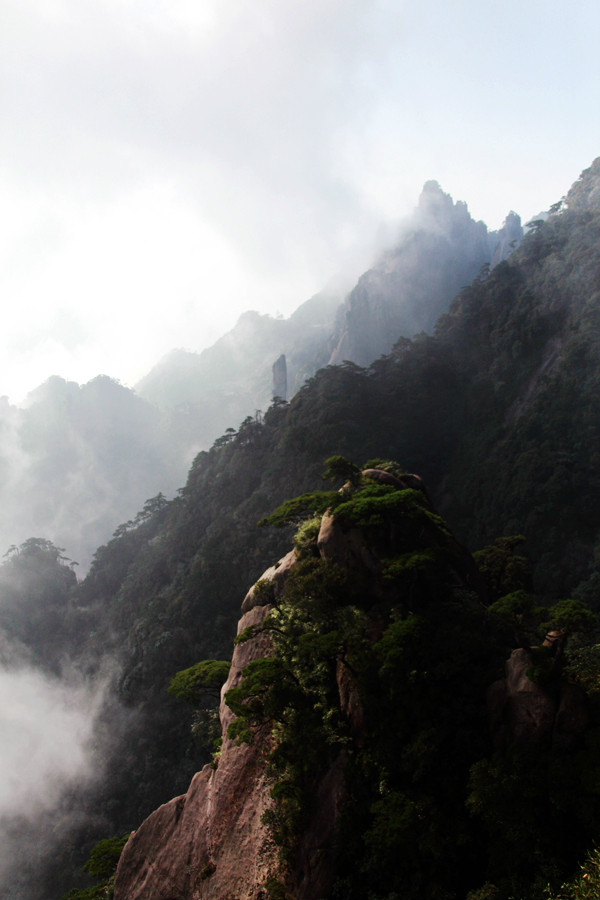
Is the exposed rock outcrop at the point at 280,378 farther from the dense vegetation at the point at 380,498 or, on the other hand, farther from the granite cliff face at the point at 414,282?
the dense vegetation at the point at 380,498

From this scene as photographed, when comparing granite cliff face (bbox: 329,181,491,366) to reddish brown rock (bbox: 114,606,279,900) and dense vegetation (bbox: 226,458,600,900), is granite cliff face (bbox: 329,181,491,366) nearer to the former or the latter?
dense vegetation (bbox: 226,458,600,900)

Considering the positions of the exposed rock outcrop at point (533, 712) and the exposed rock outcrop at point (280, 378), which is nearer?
the exposed rock outcrop at point (533, 712)

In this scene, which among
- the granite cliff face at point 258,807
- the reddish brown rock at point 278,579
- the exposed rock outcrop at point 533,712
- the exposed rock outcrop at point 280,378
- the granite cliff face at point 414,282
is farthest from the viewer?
the exposed rock outcrop at point 280,378

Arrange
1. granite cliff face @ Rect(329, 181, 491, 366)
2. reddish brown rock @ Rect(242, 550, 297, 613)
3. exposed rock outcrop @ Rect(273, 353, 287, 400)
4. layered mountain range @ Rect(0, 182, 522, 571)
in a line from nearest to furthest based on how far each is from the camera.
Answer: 1. reddish brown rock @ Rect(242, 550, 297, 613)
2. granite cliff face @ Rect(329, 181, 491, 366)
3. layered mountain range @ Rect(0, 182, 522, 571)
4. exposed rock outcrop @ Rect(273, 353, 287, 400)

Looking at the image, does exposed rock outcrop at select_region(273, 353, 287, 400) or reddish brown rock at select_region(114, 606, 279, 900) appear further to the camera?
exposed rock outcrop at select_region(273, 353, 287, 400)

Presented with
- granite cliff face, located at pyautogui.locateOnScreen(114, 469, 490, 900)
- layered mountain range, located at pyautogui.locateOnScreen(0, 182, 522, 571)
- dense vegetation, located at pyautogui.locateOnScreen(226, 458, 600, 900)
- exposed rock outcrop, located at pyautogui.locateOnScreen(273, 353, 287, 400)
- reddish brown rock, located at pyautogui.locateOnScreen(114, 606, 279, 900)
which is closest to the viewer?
dense vegetation, located at pyautogui.locateOnScreen(226, 458, 600, 900)

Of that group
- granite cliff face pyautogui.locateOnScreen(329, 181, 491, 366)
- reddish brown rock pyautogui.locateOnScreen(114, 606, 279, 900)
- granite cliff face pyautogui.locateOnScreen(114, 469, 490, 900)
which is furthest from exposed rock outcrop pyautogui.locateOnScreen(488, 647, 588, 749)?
granite cliff face pyautogui.locateOnScreen(329, 181, 491, 366)

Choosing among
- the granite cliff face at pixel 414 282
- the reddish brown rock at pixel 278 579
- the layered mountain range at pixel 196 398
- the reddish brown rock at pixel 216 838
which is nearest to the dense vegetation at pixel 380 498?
the reddish brown rock at pixel 278 579

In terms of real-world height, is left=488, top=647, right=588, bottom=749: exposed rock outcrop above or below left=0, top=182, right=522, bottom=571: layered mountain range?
below

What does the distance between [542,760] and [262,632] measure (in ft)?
34.0

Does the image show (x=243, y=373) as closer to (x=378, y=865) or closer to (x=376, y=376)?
(x=376, y=376)

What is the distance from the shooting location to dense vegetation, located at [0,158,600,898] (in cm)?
3825

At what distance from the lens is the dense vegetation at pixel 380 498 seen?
125ft

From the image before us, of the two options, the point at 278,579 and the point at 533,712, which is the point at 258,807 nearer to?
the point at 278,579
